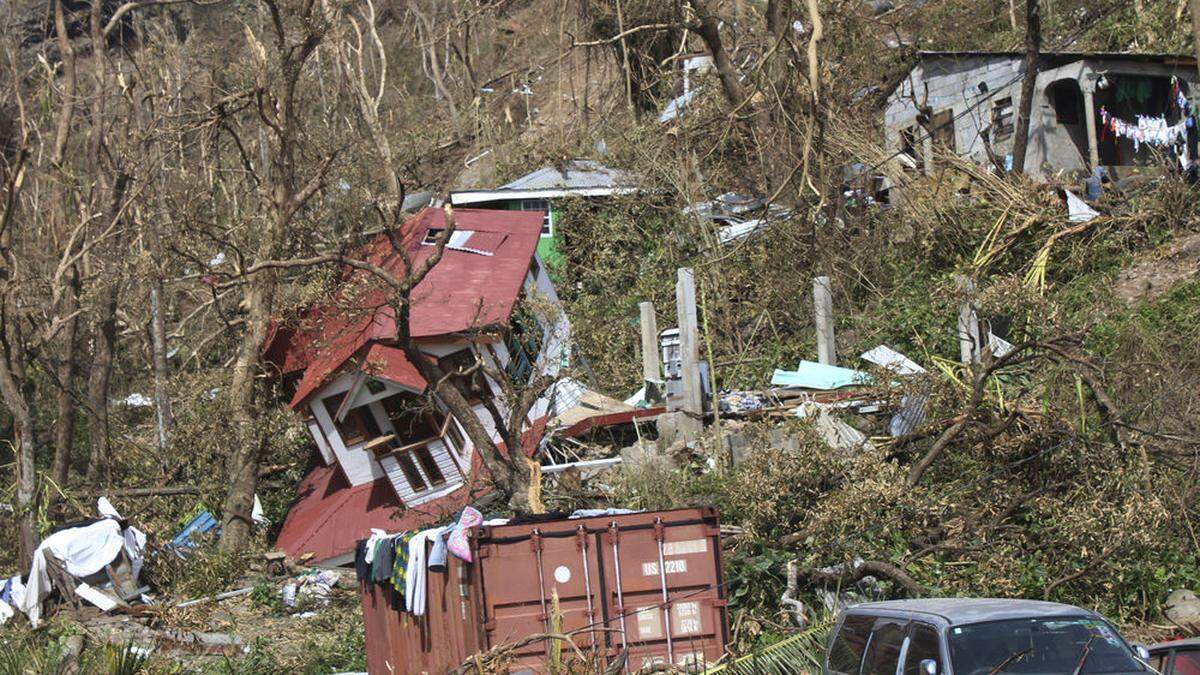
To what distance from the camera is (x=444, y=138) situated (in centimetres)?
4047

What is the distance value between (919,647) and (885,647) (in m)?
0.48

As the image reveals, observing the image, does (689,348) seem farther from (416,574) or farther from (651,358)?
(416,574)

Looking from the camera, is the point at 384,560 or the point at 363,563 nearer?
the point at 384,560

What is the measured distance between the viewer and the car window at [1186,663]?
775 centimetres

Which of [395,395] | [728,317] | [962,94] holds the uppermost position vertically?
[962,94]

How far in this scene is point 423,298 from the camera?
58.8ft

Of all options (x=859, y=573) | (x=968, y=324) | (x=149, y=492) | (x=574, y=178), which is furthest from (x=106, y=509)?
(x=574, y=178)

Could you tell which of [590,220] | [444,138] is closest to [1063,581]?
[590,220]

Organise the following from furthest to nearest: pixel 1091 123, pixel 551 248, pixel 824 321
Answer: pixel 551 248
pixel 1091 123
pixel 824 321

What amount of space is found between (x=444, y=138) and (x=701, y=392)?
24.6 m

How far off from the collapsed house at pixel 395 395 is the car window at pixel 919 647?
11.0 meters

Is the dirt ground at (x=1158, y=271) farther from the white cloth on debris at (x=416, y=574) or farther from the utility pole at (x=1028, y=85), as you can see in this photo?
the white cloth on debris at (x=416, y=574)

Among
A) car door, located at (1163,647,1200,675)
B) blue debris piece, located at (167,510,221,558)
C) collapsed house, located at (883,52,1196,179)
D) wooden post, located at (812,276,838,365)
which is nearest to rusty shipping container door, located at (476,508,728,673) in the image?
car door, located at (1163,647,1200,675)

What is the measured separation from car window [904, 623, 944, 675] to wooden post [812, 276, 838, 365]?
1183cm
